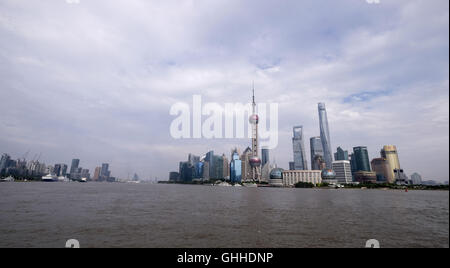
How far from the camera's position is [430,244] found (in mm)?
17344
